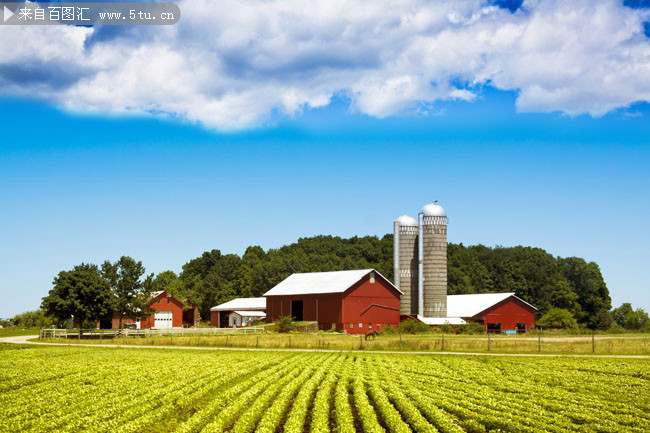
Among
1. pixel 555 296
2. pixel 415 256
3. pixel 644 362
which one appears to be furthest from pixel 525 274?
pixel 644 362

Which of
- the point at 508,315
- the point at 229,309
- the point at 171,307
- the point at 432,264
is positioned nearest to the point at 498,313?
the point at 508,315

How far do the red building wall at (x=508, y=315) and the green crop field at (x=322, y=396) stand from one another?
1607 inches

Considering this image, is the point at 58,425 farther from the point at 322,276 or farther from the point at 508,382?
the point at 322,276

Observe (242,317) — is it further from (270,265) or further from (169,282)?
(169,282)

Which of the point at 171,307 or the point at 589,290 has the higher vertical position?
the point at 589,290

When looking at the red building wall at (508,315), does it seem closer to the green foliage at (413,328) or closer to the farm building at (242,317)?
the green foliage at (413,328)

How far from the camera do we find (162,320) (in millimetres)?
84375

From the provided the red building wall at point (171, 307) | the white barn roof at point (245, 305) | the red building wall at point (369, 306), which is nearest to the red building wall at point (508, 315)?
the red building wall at point (369, 306)

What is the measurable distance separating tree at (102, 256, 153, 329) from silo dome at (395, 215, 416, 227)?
30859 mm

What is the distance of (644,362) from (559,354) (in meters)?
6.45

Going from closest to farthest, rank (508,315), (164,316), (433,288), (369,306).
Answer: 1. (369,306)
2. (508,315)
3. (433,288)
4. (164,316)

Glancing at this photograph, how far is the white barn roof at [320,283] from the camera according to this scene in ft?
230

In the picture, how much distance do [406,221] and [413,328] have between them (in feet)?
53.0

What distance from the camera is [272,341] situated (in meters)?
49.5
